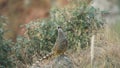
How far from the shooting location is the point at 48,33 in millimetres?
12320

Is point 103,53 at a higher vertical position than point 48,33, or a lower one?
lower

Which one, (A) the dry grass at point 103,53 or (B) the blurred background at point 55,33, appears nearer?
(A) the dry grass at point 103,53

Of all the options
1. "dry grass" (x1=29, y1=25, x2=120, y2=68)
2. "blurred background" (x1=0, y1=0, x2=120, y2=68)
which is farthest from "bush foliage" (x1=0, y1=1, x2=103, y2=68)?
"dry grass" (x1=29, y1=25, x2=120, y2=68)

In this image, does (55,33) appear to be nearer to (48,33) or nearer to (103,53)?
(48,33)

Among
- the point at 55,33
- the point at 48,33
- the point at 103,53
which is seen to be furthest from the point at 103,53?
the point at 48,33

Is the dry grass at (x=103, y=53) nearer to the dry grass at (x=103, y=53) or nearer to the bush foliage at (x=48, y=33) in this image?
the dry grass at (x=103, y=53)

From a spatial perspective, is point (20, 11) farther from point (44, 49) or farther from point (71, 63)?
point (71, 63)

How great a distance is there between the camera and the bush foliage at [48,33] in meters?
12.1

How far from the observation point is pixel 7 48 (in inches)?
478

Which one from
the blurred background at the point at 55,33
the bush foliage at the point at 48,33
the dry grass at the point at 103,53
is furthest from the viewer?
the bush foliage at the point at 48,33

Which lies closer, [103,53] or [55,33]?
[103,53]

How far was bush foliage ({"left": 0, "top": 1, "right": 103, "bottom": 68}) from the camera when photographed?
1209 centimetres

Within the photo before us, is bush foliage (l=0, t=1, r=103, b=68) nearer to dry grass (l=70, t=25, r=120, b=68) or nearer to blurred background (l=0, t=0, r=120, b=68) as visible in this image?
blurred background (l=0, t=0, r=120, b=68)

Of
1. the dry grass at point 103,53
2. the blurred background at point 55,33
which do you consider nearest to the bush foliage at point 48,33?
the blurred background at point 55,33
